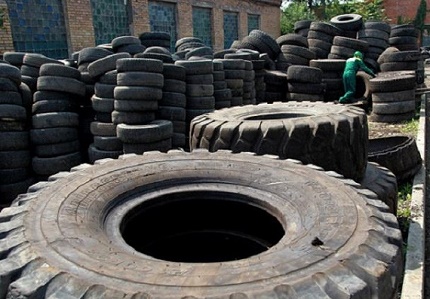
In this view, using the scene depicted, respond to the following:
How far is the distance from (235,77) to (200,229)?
5.09 meters

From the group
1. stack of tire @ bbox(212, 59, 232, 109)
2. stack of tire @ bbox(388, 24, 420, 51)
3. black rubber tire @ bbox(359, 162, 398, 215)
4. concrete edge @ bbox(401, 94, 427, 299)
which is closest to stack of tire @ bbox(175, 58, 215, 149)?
stack of tire @ bbox(212, 59, 232, 109)

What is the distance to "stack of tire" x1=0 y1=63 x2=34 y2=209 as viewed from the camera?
511cm

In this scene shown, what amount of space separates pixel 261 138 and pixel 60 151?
334cm

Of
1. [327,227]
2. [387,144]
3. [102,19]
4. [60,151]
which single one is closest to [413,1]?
[102,19]

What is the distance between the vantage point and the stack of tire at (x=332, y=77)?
9781mm

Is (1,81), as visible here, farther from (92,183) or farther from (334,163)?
(334,163)

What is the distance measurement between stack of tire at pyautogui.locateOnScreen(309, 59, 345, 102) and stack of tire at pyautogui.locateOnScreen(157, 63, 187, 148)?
16.6 feet

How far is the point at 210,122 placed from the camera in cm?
340

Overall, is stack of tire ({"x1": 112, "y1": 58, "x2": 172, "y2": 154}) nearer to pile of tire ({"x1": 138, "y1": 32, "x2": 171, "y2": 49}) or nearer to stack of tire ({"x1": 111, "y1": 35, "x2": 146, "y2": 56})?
stack of tire ({"x1": 111, "y1": 35, "x2": 146, "y2": 56})

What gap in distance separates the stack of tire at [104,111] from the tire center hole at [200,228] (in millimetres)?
3347

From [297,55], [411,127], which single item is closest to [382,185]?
[411,127]

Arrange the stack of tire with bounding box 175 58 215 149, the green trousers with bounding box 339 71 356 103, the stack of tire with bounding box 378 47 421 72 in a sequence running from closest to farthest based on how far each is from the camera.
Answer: the stack of tire with bounding box 175 58 215 149, the green trousers with bounding box 339 71 356 103, the stack of tire with bounding box 378 47 421 72

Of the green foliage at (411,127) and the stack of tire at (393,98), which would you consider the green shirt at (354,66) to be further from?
the green foliage at (411,127)

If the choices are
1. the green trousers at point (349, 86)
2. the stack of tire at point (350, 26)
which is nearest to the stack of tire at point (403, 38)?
the stack of tire at point (350, 26)
